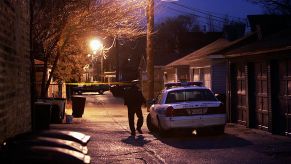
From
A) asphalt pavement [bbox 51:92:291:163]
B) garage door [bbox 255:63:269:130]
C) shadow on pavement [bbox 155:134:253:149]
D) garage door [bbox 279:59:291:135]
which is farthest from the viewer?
garage door [bbox 255:63:269:130]

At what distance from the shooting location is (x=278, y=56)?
14711 millimetres

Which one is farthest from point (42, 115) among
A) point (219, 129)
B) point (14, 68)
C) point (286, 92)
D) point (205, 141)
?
point (14, 68)

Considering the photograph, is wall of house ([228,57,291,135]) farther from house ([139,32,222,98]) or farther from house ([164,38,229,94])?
house ([139,32,222,98])

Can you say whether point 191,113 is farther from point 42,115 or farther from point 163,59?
point 163,59

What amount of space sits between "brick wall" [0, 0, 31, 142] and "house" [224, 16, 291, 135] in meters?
7.15

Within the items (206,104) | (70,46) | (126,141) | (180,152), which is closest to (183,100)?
(206,104)

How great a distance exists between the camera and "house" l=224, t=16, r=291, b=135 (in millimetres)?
14594

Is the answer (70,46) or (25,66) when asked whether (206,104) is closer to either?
(25,66)

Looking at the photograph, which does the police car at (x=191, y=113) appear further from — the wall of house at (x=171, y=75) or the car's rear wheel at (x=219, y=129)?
the wall of house at (x=171, y=75)

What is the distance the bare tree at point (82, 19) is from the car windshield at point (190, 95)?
4.66 m

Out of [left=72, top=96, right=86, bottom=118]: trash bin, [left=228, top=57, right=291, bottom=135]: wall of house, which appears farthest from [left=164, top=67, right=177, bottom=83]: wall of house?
[left=228, top=57, right=291, bottom=135]: wall of house

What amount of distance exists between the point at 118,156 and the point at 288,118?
17.3 ft

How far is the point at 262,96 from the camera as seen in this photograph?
1617 centimetres

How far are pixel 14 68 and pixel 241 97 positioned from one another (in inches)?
455
